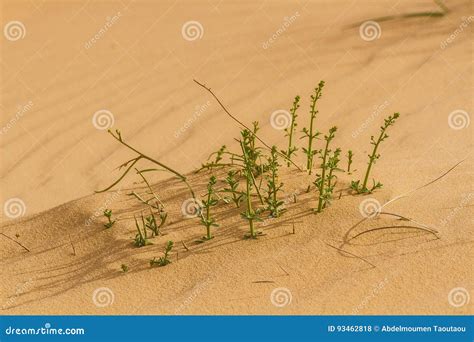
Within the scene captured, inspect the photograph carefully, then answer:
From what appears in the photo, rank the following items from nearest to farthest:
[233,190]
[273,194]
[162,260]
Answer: [162,260]
[233,190]
[273,194]

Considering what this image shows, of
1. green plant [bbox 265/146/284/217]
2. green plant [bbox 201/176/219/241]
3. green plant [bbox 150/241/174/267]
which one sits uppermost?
green plant [bbox 265/146/284/217]

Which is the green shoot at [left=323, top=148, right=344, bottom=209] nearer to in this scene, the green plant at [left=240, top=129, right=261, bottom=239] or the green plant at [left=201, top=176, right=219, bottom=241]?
the green plant at [left=240, top=129, right=261, bottom=239]

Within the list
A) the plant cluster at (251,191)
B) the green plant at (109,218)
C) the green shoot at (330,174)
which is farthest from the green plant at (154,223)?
the green shoot at (330,174)

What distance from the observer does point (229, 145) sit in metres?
6.03

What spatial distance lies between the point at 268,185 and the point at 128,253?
75cm

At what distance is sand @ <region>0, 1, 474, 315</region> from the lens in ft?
10.5

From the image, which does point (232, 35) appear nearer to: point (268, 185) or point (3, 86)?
point (3, 86)

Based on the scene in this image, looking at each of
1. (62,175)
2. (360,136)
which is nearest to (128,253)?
(62,175)

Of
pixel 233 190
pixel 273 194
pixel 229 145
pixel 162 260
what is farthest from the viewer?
pixel 229 145

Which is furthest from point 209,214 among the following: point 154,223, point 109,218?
point 109,218

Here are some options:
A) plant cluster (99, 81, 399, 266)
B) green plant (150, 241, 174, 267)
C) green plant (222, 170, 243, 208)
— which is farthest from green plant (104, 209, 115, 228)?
green plant (222, 170, 243, 208)

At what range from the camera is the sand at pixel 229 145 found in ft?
10.5

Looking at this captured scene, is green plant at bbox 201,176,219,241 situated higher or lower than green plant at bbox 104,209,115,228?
lower

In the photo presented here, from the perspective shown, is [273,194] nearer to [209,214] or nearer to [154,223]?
[209,214]
